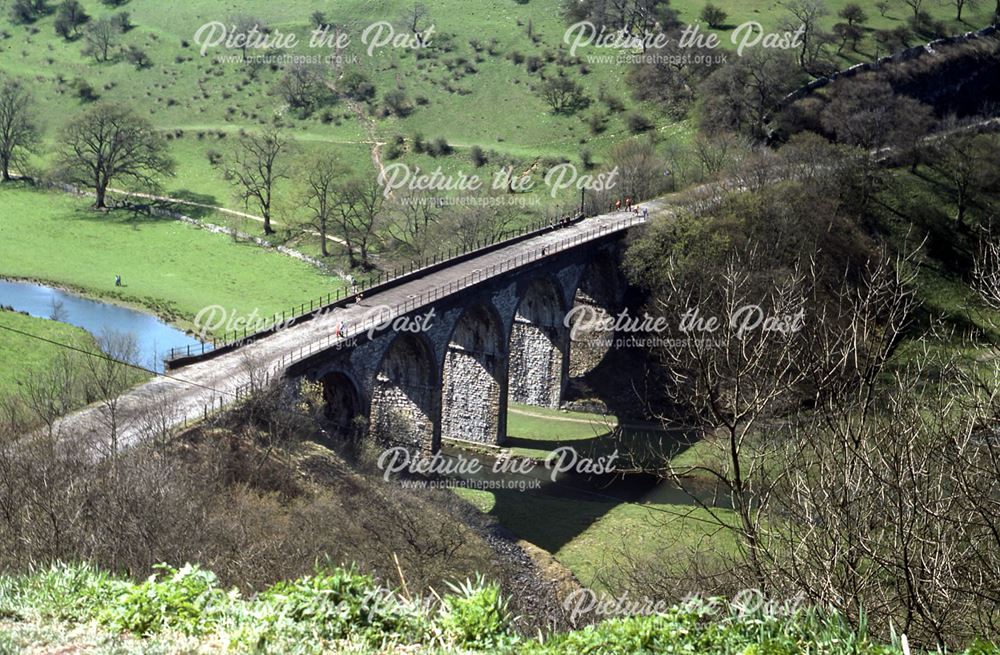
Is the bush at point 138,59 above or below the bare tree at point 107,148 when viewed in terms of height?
above

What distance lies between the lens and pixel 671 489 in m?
52.3

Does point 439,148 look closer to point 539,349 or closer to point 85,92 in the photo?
point 539,349

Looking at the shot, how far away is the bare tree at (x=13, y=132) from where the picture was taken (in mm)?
97812

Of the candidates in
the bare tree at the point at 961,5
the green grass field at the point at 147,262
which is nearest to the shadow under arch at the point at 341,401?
the green grass field at the point at 147,262

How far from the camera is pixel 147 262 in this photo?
269 ft

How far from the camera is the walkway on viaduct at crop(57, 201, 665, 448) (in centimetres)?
4072

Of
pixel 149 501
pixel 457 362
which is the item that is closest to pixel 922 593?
pixel 149 501

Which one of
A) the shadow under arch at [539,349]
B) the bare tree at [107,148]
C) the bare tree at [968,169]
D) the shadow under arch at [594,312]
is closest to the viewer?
the shadow under arch at [539,349]

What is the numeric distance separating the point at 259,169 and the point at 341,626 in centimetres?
8208

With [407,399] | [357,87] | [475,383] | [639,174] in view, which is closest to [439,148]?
[357,87]

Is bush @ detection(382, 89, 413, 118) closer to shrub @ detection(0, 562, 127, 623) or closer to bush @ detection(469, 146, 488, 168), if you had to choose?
bush @ detection(469, 146, 488, 168)

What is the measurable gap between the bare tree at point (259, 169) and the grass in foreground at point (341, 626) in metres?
76.5

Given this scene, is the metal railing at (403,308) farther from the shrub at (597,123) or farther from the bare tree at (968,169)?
the shrub at (597,123)

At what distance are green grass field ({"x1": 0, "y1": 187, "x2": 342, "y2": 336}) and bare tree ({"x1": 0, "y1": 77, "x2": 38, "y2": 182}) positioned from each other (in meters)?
6.02
